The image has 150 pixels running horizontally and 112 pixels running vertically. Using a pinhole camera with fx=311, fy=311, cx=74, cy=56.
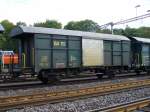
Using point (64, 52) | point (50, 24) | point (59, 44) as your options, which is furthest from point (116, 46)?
point (50, 24)

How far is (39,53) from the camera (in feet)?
59.7

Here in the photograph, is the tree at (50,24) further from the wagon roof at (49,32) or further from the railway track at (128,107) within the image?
the railway track at (128,107)

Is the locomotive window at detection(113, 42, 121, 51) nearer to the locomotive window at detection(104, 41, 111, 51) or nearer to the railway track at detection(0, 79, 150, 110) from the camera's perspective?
the locomotive window at detection(104, 41, 111, 51)

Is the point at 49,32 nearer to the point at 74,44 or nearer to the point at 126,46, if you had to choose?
the point at 74,44

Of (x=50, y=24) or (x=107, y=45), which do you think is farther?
(x=50, y=24)

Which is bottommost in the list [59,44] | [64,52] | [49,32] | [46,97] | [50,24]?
[46,97]

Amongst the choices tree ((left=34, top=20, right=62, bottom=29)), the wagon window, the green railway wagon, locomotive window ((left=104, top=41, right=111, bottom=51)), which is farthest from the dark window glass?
tree ((left=34, top=20, right=62, bottom=29))

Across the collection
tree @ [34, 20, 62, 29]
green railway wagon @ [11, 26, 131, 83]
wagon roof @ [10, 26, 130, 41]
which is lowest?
green railway wagon @ [11, 26, 131, 83]

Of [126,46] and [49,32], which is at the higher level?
[49,32]

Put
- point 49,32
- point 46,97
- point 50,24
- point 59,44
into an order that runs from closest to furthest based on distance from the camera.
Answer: point 46,97
point 49,32
point 59,44
point 50,24

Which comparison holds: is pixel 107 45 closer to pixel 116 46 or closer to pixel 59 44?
pixel 116 46

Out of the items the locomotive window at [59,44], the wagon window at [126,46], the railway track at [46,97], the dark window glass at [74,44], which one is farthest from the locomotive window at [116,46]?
the railway track at [46,97]

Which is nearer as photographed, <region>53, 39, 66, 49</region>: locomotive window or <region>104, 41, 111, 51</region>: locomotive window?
<region>53, 39, 66, 49</region>: locomotive window

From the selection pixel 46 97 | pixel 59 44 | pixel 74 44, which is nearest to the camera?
pixel 46 97
